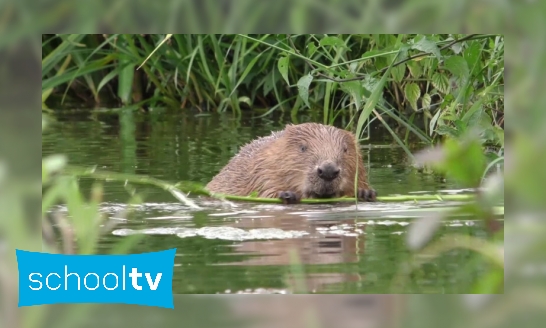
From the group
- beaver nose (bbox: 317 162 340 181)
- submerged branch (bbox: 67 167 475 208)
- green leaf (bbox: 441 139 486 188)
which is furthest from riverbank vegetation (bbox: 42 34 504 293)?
beaver nose (bbox: 317 162 340 181)

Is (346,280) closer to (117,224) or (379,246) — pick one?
(379,246)

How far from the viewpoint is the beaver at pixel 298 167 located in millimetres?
4227

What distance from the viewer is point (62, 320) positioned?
69.1 inches

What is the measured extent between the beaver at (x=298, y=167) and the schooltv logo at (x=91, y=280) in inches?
85.7

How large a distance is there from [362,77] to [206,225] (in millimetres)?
1006

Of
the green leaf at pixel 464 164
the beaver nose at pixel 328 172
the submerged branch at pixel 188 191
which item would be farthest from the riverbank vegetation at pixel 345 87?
the beaver nose at pixel 328 172

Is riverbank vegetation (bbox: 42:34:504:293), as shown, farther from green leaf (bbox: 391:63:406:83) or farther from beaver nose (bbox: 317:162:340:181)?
beaver nose (bbox: 317:162:340:181)

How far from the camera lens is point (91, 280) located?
6.00ft

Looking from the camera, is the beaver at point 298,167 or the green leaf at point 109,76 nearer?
the beaver at point 298,167

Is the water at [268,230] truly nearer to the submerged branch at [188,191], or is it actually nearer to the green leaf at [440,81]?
the submerged branch at [188,191]

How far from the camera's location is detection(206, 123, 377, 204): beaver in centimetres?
423

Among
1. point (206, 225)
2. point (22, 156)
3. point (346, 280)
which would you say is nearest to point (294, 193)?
point (206, 225)

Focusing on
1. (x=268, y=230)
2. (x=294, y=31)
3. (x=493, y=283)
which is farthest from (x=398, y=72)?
(x=493, y=283)

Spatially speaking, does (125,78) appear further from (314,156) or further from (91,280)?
(91,280)
